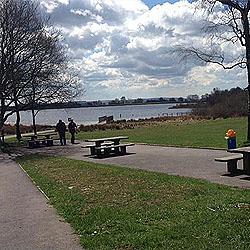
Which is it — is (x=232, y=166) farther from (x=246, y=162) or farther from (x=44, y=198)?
(x=44, y=198)

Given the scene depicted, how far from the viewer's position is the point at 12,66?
1005 inches

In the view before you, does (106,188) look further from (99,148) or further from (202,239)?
(99,148)

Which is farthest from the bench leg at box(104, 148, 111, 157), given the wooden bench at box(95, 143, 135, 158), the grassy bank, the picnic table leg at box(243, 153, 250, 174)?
the picnic table leg at box(243, 153, 250, 174)

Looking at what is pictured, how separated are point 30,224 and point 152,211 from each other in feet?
6.40

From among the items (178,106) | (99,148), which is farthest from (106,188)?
(178,106)

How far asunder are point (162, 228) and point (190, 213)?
0.91 metres

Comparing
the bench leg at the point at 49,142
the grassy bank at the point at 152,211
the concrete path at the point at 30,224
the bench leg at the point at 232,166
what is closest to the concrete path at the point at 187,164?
the bench leg at the point at 232,166

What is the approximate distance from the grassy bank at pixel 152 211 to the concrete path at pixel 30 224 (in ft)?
0.63

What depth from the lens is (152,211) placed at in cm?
683

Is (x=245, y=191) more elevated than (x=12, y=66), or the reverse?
(x=12, y=66)

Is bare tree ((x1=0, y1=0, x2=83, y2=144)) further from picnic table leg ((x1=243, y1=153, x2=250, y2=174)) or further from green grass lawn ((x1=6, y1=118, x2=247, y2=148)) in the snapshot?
picnic table leg ((x1=243, y1=153, x2=250, y2=174))

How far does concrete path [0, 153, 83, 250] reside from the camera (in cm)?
554

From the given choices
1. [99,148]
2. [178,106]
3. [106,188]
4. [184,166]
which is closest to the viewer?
[106,188]

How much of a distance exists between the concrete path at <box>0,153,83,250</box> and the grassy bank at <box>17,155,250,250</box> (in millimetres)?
193
